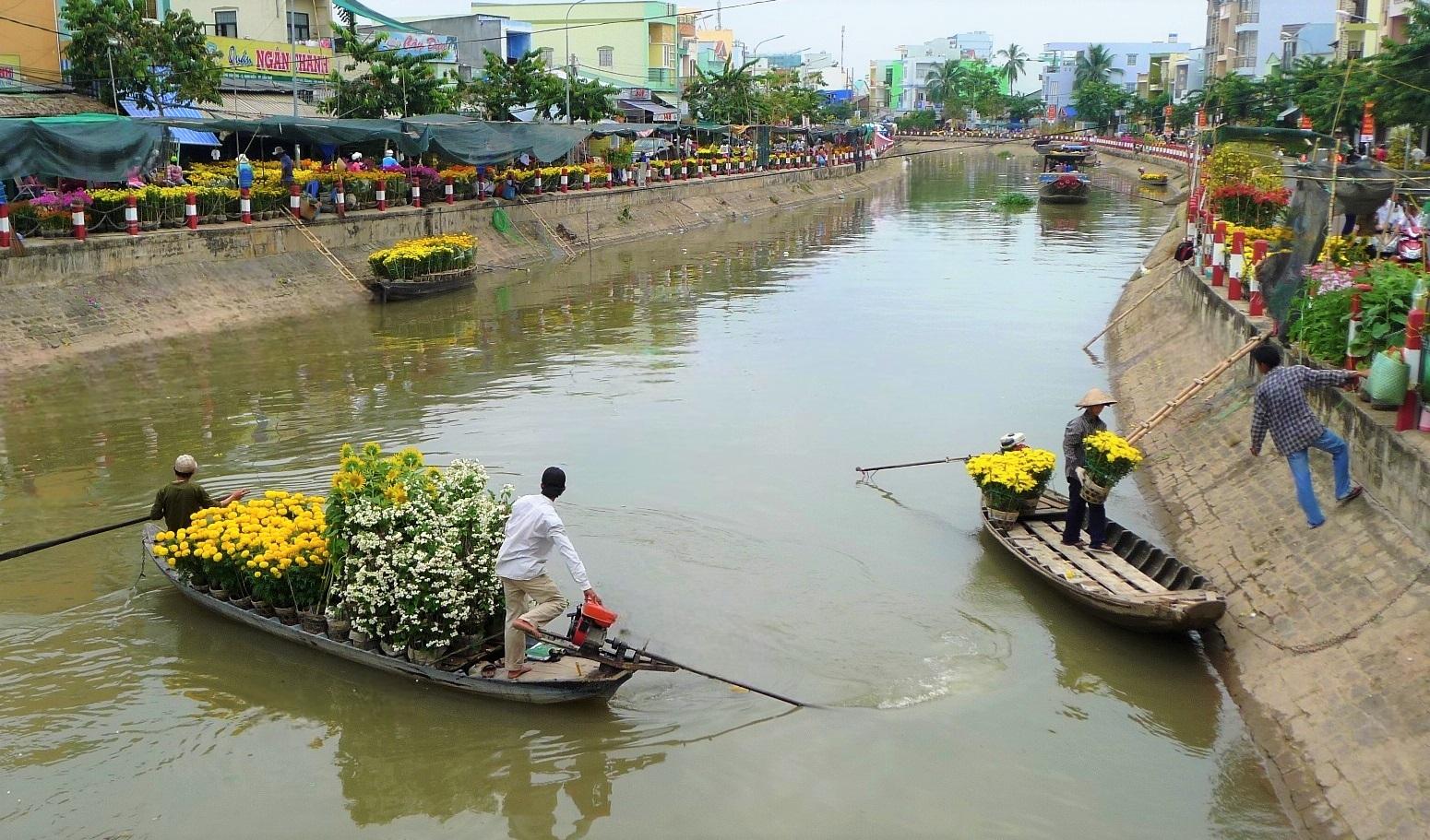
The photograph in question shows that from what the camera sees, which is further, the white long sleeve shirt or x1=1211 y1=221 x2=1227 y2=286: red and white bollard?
x1=1211 y1=221 x2=1227 y2=286: red and white bollard

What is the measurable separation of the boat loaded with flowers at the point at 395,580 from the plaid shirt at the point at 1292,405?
5.41m

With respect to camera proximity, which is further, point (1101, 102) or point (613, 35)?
point (1101, 102)

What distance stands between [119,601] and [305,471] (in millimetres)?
3891

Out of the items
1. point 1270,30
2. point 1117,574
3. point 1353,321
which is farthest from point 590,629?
point 1270,30

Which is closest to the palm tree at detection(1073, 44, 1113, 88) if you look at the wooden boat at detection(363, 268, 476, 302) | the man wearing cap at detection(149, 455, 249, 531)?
the wooden boat at detection(363, 268, 476, 302)

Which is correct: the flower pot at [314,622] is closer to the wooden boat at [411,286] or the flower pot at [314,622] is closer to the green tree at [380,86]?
the wooden boat at [411,286]

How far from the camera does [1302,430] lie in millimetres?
10352

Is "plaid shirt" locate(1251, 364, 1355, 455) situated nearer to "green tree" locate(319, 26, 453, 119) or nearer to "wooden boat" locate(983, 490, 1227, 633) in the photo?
"wooden boat" locate(983, 490, 1227, 633)

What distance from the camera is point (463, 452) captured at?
15.5 m

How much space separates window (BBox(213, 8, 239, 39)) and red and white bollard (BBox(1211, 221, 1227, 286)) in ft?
98.3

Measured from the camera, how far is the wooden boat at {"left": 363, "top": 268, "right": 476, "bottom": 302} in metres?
26.4

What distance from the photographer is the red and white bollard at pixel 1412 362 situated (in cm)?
1005

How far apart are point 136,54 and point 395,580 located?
2410 cm

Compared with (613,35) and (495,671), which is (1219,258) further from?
(613,35)
